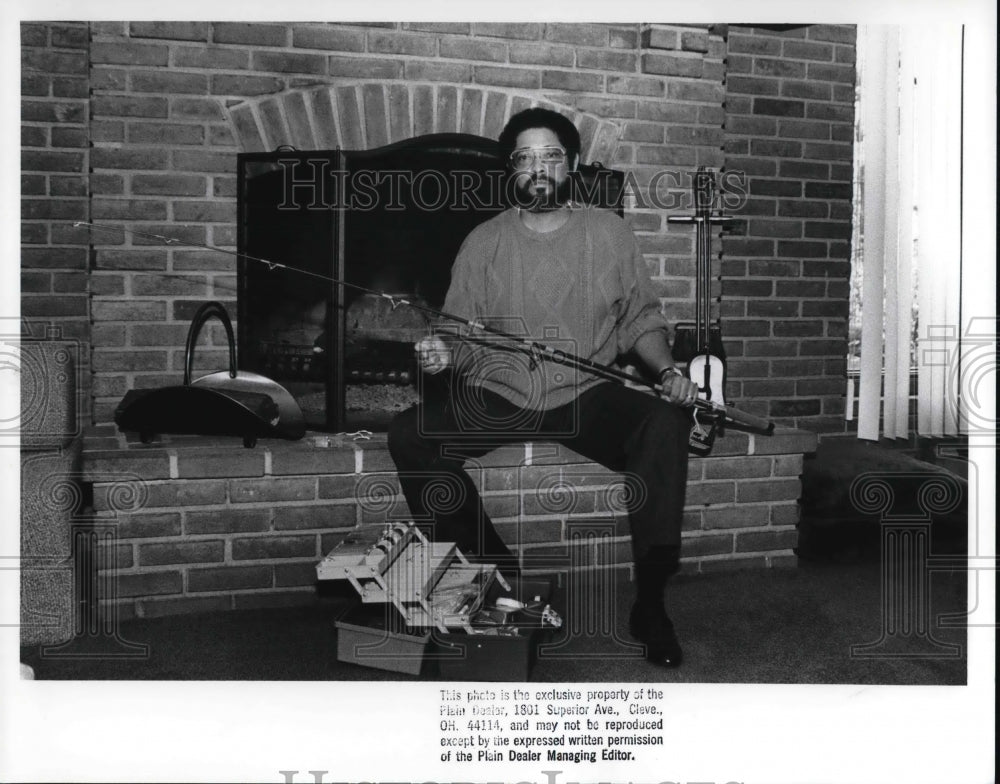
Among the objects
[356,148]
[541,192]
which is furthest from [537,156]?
[356,148]

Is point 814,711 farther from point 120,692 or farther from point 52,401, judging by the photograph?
point 52,401

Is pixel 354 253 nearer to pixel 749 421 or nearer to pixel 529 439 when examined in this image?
pixel 529 439

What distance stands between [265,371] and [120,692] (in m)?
0.75

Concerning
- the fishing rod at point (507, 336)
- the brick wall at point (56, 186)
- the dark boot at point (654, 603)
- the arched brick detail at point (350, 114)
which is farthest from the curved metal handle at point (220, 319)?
the dark boot at point (654, 603)

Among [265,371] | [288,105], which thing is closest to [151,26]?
[288,105]

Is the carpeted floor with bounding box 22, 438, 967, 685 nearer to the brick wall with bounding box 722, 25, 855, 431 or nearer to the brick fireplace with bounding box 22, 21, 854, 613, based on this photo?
the brick fireplace with bounding box 22, 21, 854, 613

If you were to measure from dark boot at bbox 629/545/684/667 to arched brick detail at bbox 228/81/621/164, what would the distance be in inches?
43.3

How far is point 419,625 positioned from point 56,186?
126cm

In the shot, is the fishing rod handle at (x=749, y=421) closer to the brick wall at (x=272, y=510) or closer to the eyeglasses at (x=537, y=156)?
the brick wall at (x=272, y=510)

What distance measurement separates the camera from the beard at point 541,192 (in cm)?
201

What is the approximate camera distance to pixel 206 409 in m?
1.99

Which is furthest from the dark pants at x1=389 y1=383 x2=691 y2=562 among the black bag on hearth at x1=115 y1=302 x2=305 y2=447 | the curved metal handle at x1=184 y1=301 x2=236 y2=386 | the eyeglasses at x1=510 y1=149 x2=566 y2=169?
the eyeglasses at x1=510 y1=149 x2=566 y2=169

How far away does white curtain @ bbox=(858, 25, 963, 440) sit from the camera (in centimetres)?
192

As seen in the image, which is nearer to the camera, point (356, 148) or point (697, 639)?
point (697, 639)
